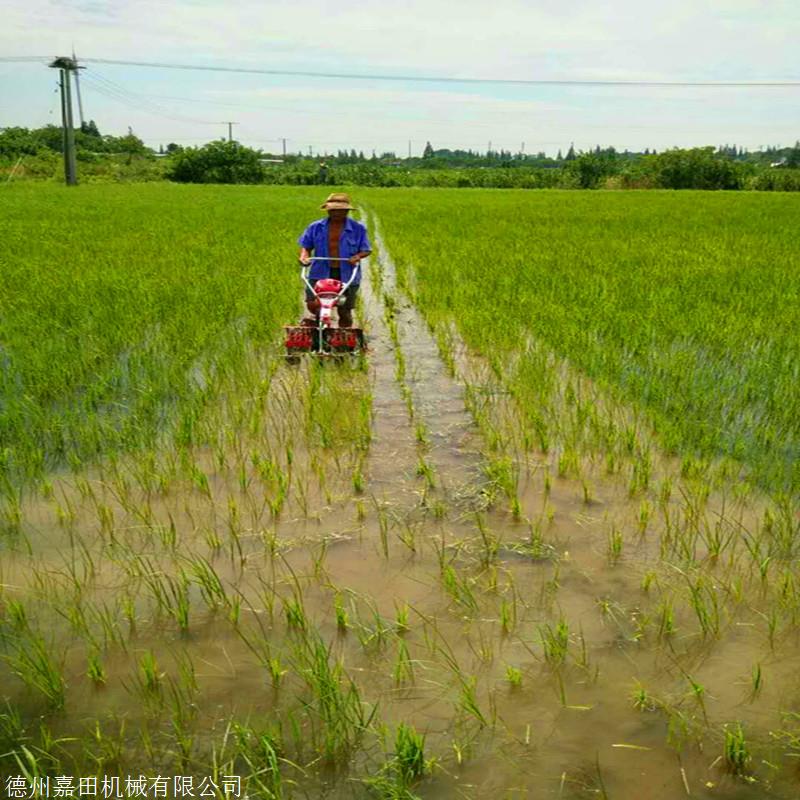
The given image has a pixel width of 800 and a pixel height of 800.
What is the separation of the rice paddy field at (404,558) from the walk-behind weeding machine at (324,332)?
0.55ft

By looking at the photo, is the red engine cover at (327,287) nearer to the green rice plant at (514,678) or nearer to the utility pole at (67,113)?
the green rice plant at (514,678)

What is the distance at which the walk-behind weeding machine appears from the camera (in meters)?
5.25

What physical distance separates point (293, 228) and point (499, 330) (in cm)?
954

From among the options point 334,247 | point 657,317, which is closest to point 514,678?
point 334,247

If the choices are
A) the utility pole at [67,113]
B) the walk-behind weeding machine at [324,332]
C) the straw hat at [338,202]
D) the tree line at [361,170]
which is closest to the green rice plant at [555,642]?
the walk-behind weeding machine at [324,332]

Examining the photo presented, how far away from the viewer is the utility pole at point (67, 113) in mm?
30969

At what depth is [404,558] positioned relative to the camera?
2689 mm

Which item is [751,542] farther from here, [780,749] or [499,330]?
[499,330]

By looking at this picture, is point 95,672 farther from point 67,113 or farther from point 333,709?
point 67,113

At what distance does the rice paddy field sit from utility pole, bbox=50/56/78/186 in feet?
96.0

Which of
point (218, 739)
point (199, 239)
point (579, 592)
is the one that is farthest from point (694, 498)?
point (199, 239)

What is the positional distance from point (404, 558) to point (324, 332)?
2.93m

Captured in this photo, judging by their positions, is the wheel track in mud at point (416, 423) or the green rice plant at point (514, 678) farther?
the wheel track in mud at point (416, 423)

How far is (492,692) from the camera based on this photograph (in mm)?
1982
